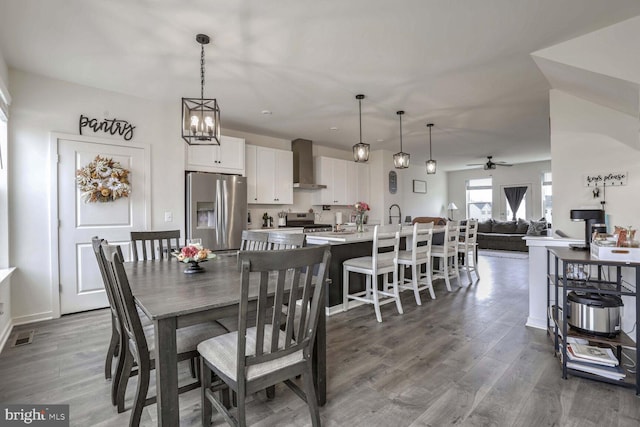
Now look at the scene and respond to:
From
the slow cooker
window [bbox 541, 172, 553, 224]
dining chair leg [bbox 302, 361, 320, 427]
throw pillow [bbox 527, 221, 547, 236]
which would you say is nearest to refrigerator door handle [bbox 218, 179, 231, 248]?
dining chair leg [bbox 302, 361, 320, 427]

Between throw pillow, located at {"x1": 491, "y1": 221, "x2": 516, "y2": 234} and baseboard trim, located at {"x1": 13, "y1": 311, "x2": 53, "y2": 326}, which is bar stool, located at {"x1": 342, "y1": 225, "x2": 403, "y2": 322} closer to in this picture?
baseboard trim, located at {"x1": 13, "y1": 311, "x2": 53, "y2": 326}

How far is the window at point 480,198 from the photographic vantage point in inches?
393

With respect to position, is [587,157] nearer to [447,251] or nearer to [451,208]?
[447,251]

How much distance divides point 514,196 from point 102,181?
10264mm

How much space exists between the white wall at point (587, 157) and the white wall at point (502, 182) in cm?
684

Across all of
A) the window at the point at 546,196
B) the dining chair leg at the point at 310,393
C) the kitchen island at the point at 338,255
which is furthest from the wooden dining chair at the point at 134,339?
the window at the point at 546,196

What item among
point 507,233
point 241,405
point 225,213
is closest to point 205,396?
point 241,405

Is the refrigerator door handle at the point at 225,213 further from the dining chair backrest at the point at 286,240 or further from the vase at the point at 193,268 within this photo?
the vase at the point at 193,268

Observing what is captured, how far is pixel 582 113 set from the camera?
3.07 metres

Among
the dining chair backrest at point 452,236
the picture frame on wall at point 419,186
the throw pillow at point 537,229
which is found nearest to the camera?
the dining chair backrest at point 452,236

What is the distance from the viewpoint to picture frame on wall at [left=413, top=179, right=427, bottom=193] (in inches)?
356

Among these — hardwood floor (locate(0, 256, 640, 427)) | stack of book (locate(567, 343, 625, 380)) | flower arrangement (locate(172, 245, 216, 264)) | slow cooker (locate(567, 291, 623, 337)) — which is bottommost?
hardwood floor (locate(0, 256, 640, 427))

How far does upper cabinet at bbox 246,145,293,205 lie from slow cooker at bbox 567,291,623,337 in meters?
4.20

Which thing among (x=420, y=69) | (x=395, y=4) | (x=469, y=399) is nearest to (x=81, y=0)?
(x=395, y=4)
